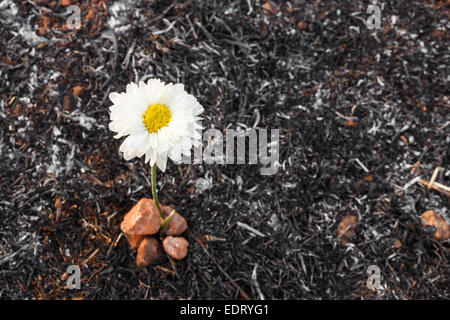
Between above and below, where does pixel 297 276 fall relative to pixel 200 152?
below

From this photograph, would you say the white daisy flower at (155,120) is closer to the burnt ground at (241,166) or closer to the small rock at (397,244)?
the burnt ground at (241,166)

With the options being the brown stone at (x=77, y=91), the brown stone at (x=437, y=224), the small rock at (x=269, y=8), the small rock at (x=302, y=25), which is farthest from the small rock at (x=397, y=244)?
the brown stone at (x=77, y=91)

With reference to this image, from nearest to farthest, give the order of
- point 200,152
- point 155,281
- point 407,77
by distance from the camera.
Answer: point 155,281 → point 200,152 → point 407,77

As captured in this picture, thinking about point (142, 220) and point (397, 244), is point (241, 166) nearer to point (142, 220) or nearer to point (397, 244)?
point (142, 220)

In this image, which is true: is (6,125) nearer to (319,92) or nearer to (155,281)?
(155,281)

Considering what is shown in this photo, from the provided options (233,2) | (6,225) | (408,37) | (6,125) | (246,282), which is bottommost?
(246,282)

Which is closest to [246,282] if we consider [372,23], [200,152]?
[200,152]

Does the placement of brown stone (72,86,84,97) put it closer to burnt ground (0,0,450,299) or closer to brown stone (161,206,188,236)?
burnt ground (0,0,450,299)
